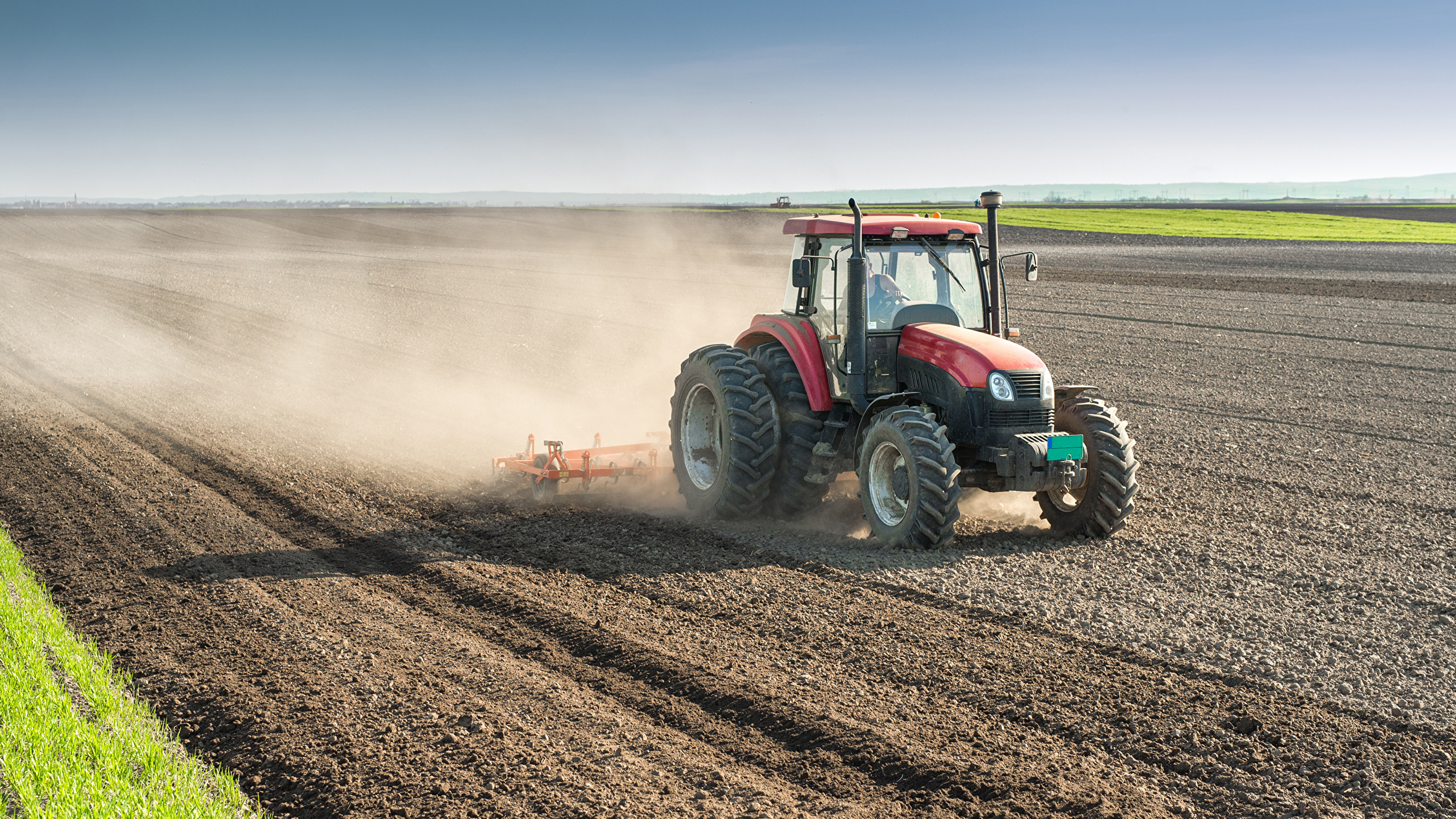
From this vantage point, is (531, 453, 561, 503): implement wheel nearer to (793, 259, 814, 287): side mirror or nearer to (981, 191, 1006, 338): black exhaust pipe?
(793, 259, 814, 287): side mirror

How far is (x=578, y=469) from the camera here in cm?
1037

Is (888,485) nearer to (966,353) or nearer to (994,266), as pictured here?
(966,353)

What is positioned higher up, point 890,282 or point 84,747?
point 890,282

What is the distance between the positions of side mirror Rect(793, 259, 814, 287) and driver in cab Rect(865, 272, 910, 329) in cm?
46

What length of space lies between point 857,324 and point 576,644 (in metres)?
3.49

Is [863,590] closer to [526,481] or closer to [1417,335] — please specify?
[526,481]

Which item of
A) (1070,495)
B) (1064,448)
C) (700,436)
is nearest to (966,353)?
(1064,448)

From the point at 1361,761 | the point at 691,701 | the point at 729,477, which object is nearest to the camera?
the point at 1361,761

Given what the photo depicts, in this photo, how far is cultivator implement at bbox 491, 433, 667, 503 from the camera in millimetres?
10094

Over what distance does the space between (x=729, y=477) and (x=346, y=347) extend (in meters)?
14.1

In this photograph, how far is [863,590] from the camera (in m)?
7.53

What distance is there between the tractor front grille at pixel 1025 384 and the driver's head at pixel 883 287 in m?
1.28

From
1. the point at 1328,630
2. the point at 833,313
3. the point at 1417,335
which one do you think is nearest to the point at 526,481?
the point at 833,313

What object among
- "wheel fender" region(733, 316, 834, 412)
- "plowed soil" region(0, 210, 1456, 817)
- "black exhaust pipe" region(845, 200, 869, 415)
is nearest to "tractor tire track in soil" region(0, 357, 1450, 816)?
"plowed soil" region(0, 210, 1456, 817)
